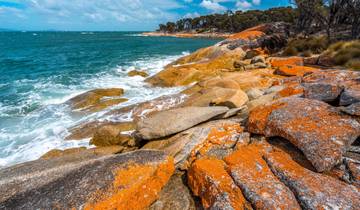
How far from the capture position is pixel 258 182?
313cm

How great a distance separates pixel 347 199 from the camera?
2707 millimetres

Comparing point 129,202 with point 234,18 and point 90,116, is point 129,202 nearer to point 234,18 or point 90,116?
point 90,116

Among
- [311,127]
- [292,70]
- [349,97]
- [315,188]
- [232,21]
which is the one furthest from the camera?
[232,21]

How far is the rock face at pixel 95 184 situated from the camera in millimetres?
3461

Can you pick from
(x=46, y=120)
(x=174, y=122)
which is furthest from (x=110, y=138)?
(x=46, y=120)

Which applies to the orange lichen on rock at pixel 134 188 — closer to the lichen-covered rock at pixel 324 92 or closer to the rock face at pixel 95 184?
the rock face at pixel 95 184

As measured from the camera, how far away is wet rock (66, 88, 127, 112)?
13.4 metres

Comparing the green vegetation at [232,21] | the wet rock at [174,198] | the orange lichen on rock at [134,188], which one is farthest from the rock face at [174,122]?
the green vegetation at [232,21]

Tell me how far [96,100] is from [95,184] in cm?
1160

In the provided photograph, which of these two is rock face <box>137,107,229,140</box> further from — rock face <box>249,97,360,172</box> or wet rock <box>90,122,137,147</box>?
rock face <box>249,97,360,172</box>

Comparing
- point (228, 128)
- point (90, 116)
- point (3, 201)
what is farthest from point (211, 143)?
point (90, 116)

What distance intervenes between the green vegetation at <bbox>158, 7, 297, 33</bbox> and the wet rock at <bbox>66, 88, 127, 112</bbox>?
8364 cm

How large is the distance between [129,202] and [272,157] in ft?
8.63

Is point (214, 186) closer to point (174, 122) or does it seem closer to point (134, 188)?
point (134, 188)
